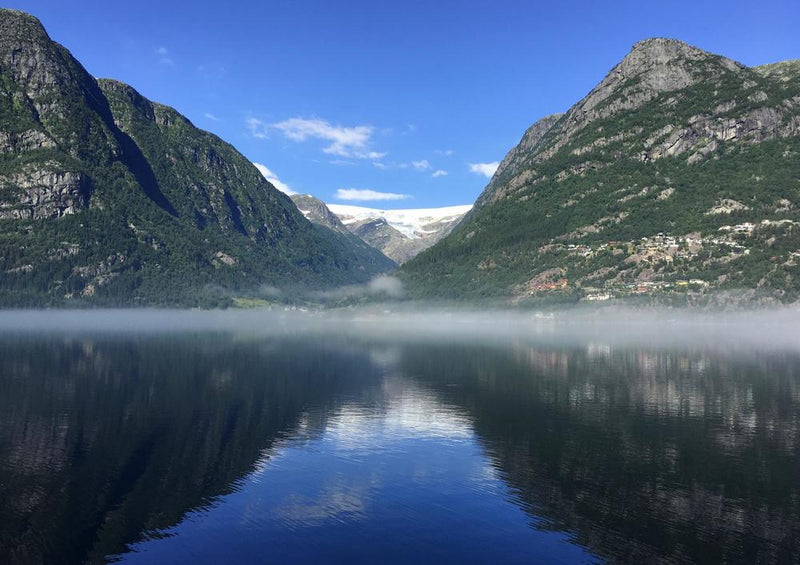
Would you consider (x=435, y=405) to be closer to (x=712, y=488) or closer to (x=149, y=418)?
(x=149, y=418)

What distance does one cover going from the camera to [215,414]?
8731 cm

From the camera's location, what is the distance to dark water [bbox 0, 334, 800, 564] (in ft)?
141

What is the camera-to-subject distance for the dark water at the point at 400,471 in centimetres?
4303

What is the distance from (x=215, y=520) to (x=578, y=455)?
37753 mm

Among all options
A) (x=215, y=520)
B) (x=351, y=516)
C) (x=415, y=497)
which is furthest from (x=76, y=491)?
(x=415, y=497)

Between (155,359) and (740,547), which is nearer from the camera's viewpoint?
(740,547)

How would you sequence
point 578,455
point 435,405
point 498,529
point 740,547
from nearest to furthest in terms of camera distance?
point 740,547
point 498,529
point 578,455
point 435,405

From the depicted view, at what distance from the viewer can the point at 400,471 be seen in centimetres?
6088

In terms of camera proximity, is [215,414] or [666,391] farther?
[666,391]

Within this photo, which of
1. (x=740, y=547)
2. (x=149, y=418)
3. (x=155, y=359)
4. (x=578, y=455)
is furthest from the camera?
(x=155, y=359)

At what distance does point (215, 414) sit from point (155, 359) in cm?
8361

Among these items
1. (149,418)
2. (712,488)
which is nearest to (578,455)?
(712,488)

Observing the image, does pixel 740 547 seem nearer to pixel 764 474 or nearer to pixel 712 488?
pixel 712 488

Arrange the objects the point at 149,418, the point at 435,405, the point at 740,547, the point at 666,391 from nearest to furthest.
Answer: the point at 740,547, the point at 149,418, the point at 435,405, the point at 666,391
